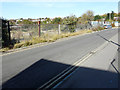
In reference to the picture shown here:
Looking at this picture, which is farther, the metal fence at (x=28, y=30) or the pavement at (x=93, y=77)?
the metal fence at (x=28, y=30)

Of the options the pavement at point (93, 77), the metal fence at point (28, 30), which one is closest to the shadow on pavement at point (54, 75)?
the pavement at point (93, 77)

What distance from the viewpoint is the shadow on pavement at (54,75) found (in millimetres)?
4516

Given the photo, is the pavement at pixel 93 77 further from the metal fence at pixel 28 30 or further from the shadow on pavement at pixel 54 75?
the metal fence at pixel 28 30

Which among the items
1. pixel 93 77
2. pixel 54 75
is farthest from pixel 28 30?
pixel 93 77

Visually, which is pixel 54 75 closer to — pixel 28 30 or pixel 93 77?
pixel 93 77

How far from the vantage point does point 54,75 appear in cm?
533

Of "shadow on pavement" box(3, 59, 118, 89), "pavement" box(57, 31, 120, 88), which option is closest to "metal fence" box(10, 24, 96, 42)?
"shadow on pavement" box(3, 59, 118, 89)

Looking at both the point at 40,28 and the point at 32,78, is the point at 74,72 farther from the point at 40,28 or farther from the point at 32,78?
the point at 40,28

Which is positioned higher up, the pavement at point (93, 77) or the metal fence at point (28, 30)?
the metal fence at point (28, 30)

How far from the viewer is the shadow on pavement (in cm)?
452

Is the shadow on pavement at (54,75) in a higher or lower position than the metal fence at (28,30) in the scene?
lower

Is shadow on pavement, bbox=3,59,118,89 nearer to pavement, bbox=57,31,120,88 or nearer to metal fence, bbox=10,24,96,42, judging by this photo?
pavement, bbox=57,31,120,88

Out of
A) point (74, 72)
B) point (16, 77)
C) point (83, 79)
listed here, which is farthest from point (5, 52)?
point (83, 79)

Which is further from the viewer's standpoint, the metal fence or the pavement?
the metal fence
